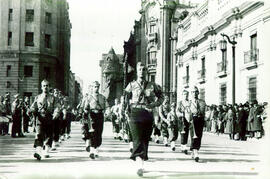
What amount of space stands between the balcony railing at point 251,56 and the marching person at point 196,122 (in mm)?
12862

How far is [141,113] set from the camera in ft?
26.8

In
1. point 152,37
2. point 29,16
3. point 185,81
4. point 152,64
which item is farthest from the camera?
point 152,64

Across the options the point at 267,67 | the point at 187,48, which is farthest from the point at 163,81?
the point at 267,67

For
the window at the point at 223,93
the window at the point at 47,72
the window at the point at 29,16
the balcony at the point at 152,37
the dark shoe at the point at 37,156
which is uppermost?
the balcony at the point at 152,37

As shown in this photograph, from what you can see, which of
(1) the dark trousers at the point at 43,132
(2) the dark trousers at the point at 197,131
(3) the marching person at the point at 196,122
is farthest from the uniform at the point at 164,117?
(1) the dark trousers at the point at 43,132

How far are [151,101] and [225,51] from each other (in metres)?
21.2

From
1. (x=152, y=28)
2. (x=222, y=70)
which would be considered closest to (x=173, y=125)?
(x=222, y=70)

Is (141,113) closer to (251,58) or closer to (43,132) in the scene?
(43,132)

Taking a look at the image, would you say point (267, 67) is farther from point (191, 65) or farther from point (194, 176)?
point (191, 65)

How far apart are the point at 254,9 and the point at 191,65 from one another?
14.0m

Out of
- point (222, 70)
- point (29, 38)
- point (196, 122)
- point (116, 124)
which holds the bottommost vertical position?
point (116, 124)

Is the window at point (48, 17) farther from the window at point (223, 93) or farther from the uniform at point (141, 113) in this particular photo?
the uniform at point (141, 113)

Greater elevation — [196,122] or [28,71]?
[28,71]

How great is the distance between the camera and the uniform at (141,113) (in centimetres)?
805
